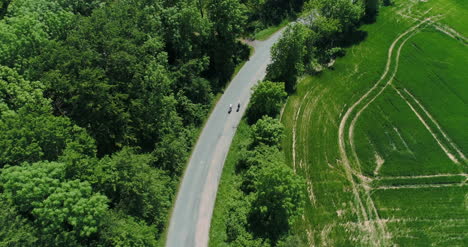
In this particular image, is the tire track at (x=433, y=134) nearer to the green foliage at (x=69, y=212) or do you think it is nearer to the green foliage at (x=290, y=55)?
the green foliage at (x=290, y=55)

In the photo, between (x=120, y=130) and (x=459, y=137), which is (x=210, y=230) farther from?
(x=459, y=137)

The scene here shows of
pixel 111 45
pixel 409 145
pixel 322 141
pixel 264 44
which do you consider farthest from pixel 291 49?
pixel 111 45

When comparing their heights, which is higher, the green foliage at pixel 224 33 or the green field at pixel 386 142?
the green foliage at pixel 224 33

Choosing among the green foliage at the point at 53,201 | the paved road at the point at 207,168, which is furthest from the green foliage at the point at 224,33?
the green foliage at the point at 53,201

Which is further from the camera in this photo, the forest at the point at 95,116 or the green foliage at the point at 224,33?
the green foliage at the point at 224,33

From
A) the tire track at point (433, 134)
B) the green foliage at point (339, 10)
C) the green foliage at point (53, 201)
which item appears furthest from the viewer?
the green foliage at point (339, 10)
